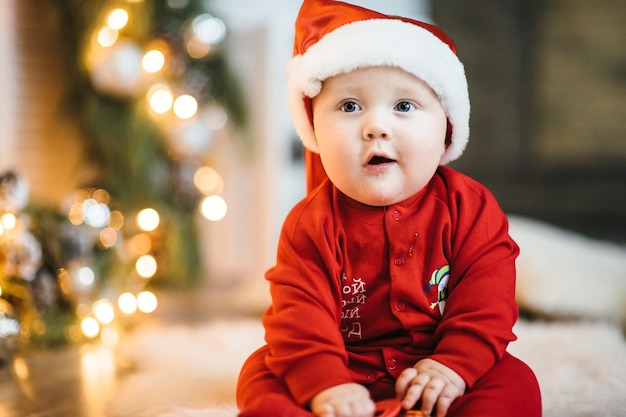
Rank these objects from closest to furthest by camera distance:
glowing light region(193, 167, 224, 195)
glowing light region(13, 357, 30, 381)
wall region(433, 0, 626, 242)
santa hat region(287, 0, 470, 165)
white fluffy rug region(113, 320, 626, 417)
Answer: santa hat region(287, 0, 470, 165) → white fluffy rug region(113, 320, 626, 417) → glowing light region(13, 357, 30, 381) → glowing light region(193, 167, 224, 195) → wall region(433, 0, 626, 242)

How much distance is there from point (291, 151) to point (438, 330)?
1251 millimetres

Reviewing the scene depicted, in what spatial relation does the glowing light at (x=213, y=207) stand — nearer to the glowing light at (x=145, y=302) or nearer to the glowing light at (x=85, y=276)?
the glowing light at (x=145, y=302)

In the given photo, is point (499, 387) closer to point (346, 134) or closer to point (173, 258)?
point (346, 134)

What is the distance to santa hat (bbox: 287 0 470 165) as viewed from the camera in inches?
33.9

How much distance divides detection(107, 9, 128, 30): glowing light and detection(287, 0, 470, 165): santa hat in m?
0.81

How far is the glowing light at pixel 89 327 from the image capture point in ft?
4.94

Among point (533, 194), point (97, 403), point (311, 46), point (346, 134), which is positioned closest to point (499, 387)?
point (346, 134)

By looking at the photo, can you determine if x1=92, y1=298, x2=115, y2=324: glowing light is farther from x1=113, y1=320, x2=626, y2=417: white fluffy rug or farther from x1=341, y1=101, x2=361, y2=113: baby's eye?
x1=341, y1=101, x2=361, y2=113: baby's eye

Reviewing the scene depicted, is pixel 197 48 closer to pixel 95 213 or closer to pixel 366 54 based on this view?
pixel 95 213

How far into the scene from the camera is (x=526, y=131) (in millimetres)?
2656

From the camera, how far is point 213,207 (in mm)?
1910

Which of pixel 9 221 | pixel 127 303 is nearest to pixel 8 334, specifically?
pixel 9 221

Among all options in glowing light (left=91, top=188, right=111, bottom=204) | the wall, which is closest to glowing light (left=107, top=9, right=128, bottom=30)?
glowing light (left=91, top=188, right=111, bottom=204)

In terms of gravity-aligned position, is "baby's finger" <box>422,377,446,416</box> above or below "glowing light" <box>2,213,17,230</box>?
below
